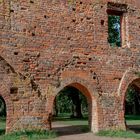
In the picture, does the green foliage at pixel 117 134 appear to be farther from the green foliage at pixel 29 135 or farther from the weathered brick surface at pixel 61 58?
the green foliage at pixel 29 135

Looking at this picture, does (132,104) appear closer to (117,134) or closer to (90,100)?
(90,100)

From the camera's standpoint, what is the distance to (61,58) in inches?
549

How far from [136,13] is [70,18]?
3551 millimetres

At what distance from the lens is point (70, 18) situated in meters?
14.4

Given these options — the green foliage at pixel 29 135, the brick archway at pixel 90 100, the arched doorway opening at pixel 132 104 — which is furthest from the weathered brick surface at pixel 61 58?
the arched doorway opening at pixel 132 104

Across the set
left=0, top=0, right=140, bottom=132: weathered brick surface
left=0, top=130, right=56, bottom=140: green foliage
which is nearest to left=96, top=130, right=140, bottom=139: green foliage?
left=0, top=0, right=140, bottom=132: weathered brick surface

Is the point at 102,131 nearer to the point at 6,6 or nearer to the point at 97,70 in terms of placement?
the point at 97,70

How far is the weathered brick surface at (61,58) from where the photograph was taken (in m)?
12.8

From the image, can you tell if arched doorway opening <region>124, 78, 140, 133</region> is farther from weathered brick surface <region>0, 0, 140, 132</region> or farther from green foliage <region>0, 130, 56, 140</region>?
green foliage <region>0, 130, 56, 140</region>

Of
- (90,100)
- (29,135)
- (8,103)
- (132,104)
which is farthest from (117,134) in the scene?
(132,104)

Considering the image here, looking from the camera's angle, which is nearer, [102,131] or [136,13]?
[102,131]

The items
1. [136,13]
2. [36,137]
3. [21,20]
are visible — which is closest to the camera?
[36,137]

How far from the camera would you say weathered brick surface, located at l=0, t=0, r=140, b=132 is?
12797mm

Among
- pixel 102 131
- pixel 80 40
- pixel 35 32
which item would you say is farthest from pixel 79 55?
pixel 102 131
